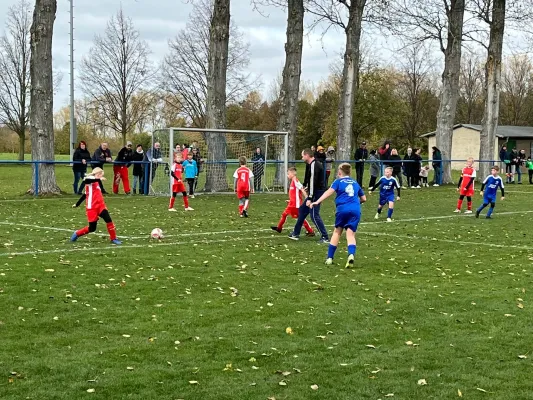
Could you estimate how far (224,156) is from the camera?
95.2ft

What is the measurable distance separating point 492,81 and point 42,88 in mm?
20443

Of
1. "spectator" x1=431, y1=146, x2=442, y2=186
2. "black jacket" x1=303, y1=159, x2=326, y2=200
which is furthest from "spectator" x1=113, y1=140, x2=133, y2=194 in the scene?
"spectator" x1=431, y1=146, x2=442, y2=186

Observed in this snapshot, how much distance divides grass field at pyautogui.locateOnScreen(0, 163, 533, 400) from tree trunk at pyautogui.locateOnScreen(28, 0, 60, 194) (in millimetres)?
10001

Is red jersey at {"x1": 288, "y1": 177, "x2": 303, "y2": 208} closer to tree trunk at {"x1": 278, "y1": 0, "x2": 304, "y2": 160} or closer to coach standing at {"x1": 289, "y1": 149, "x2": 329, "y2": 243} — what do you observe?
coach standing at {"x1": 289, "y1": 149, "x2": 329, "y2": 243}

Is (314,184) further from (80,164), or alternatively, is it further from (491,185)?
(80,164)

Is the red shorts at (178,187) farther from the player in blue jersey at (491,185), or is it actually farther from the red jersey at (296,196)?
the player in blue jersey at (491,185)

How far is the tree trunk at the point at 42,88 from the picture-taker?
2525cm

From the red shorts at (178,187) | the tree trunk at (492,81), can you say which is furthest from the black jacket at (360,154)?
the red shorts at (178,187)

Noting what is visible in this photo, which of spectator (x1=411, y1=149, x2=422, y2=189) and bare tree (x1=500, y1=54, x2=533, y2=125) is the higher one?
bare tree (x1=500, y1=54, x2=533, y2=125)

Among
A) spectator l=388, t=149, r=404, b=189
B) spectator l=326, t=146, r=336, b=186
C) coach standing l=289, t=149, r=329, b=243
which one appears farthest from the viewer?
spectator l=388, t=149, r=404, b=189

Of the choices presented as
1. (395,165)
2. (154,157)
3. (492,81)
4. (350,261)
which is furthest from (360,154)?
(350,261)

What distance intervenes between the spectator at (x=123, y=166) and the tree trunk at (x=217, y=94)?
285 centimetres

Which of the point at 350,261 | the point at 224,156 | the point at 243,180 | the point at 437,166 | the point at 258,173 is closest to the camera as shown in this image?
the point at 350,261

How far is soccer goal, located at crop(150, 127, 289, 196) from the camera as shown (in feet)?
91.0
